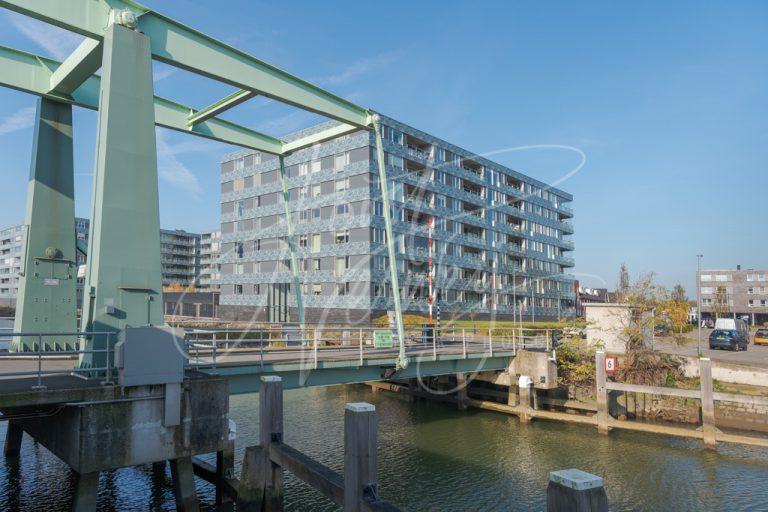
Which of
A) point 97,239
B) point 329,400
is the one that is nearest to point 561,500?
point 97,239

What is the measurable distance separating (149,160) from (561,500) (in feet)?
32.5

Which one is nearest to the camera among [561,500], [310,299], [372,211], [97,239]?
[561,500]

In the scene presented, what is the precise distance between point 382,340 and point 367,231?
91.7ft

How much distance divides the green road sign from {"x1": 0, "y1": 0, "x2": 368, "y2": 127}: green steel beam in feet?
23.4

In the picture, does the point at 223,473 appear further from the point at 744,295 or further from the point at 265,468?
the point at 744,295

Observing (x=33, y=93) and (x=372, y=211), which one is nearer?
(x=33, y=93)

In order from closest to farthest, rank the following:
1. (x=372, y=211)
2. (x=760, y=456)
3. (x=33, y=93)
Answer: (x=33, y=93) → (x=760, y=456) → (x=372, y=211)

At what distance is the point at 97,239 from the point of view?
9867 millimetres

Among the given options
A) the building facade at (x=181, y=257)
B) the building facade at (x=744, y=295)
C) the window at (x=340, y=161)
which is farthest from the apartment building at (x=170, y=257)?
the building facade at (x=744, y=295)

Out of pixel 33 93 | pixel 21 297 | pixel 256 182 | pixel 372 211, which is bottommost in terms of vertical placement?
pixel 21 297

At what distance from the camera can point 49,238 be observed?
14.2m

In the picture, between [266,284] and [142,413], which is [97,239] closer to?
[142,413]

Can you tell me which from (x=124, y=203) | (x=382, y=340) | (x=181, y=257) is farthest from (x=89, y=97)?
(x=181, y=257)

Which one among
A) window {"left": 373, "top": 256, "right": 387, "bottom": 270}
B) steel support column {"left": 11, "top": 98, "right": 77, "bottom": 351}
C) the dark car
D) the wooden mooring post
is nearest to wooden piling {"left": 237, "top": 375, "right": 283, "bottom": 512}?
the wooden mooring post
